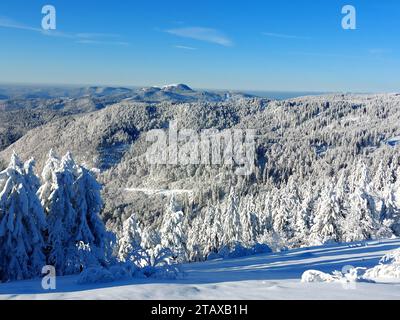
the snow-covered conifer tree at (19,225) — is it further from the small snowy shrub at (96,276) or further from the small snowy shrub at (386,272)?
the small snowy shrub at (386,272)

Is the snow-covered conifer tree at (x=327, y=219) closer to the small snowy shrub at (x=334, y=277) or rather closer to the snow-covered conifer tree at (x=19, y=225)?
the snow-covered conifer tree at (x=19, y=225)

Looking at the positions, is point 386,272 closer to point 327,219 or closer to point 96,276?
point 96,276

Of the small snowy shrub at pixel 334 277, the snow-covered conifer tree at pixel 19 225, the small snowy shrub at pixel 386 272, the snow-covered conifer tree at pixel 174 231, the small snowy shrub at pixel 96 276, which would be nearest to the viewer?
the small snowy shrub at pixel 334 277

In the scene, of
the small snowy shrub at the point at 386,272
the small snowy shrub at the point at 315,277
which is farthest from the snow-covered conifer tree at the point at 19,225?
the small snowy shrub at the point at 386,272

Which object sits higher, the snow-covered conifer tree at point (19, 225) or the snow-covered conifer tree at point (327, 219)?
Answer: the snow-covered conifer tree at point (19, 225)

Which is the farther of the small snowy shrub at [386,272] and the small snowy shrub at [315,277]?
the small snowy shrub at [386,272]

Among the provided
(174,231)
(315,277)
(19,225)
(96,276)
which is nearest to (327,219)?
(174,231)

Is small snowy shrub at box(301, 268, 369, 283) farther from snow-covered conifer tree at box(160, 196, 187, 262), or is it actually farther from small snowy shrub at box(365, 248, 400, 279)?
snow-covered conifer tree at box(160, 196, 187, 262)

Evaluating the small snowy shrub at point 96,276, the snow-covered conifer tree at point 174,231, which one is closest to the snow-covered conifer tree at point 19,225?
the small snowy shrub at point 96,276

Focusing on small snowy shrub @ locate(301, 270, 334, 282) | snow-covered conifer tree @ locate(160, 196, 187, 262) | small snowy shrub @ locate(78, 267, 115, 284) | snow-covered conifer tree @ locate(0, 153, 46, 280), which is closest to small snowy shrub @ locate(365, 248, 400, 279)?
small snowy shrub @ locate(301, 270, 334, 282)

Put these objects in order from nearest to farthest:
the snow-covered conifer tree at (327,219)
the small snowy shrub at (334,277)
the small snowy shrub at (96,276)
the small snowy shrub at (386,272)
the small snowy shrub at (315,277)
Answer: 1. the small snowy shrub at (334,277)
2. the small snowy shrub at (315,277)
3. the small snowy shrub at (386,272)
4. the small snowy shrub at (96,276)
5. the snow-covered conifer tree at (327,219)

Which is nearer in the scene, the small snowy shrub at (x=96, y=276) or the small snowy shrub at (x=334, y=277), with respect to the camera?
the small snowy shrub at (x=334, y=277)
